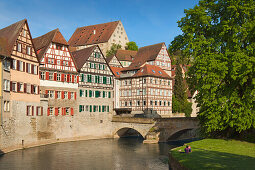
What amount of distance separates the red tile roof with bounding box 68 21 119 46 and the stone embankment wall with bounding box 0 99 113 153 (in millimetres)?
42133

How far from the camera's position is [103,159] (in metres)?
28.1

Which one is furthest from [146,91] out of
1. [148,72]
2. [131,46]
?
[131,46]

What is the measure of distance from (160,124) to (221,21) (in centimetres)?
1853

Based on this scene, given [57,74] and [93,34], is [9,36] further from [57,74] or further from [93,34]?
[93,34]

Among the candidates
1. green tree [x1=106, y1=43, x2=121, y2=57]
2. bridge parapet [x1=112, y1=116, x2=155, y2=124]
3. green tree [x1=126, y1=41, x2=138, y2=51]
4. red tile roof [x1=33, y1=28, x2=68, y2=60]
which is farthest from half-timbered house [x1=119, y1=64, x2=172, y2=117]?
green tree [x1=126, y1=41, x2=138, y2=51]

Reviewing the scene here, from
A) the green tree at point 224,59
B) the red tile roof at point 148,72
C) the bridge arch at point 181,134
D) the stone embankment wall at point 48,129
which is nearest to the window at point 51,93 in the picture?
the stone embankment wall at point 48,129

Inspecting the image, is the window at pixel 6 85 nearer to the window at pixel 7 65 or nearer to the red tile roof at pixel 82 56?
the window at pixel 7 65

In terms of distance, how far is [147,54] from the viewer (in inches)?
2360

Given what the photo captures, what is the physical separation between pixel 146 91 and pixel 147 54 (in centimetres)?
1397

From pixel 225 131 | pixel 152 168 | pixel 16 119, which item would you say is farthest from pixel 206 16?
pixel 16 119

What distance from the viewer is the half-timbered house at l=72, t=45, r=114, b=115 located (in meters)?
42.5

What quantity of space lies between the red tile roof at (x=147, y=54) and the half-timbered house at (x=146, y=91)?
21.5ft

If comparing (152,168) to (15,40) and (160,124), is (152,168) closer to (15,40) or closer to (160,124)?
(160,124)

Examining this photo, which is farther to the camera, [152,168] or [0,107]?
[0,107]
